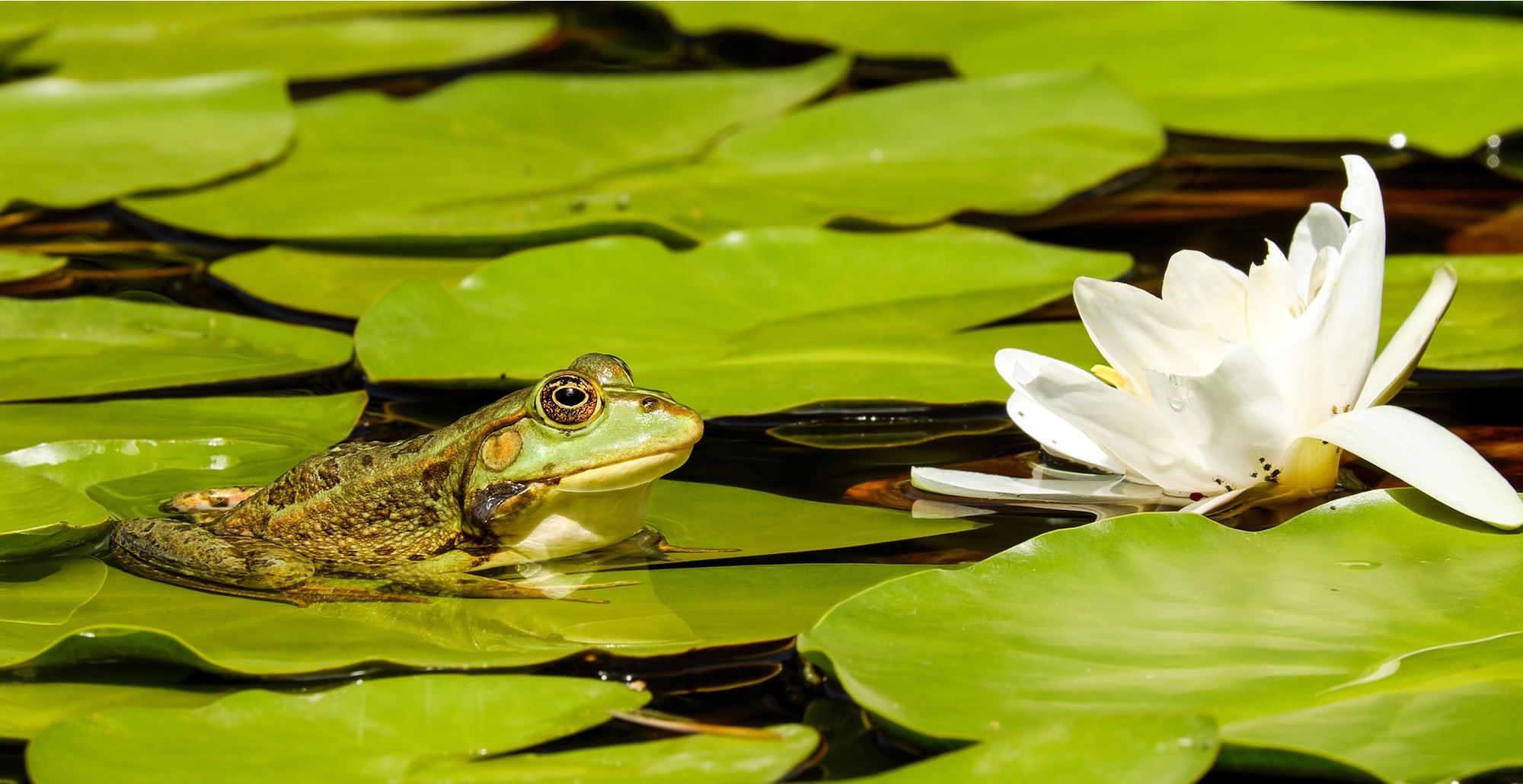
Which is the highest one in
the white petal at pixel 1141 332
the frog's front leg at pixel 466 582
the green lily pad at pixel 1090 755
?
the white petal at pixel 1141 332

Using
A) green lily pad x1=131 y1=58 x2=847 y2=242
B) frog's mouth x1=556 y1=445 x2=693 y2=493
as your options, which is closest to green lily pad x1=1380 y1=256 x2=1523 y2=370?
frog's mouth x1=556 y1=445 x2=693 y2=493

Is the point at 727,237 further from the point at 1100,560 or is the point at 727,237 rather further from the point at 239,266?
the point at 1100,560

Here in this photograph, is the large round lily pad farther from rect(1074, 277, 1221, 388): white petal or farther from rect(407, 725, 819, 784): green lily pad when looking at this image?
rect(1074, 277, 1221, 388): white petal

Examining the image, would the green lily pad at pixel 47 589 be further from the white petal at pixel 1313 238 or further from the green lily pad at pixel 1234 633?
the white petal at pixel 1313 238

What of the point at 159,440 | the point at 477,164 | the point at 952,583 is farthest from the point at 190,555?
the point at 477,164

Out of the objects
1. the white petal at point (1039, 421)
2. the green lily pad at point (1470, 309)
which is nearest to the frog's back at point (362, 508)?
the white petal at point (1039, 421)

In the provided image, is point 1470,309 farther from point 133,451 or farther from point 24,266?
point 24,266

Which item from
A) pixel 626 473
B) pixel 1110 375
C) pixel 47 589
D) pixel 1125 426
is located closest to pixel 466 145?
pixel 626 473
